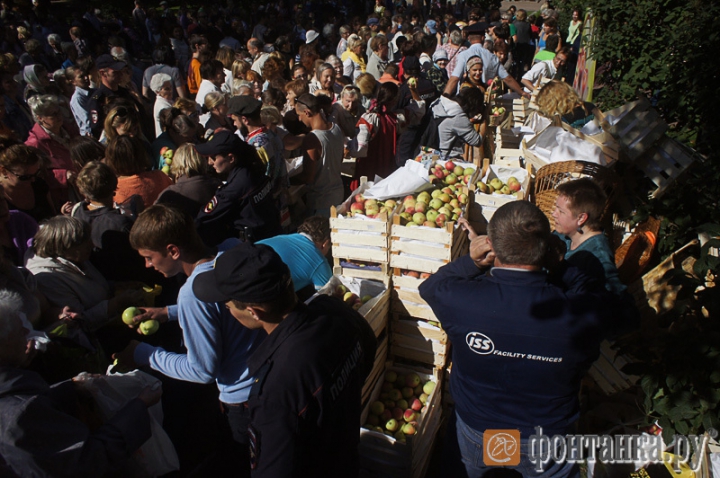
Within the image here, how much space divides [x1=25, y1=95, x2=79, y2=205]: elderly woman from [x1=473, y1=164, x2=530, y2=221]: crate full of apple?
4.12 m

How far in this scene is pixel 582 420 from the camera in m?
3.61

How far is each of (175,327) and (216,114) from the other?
3.51 m

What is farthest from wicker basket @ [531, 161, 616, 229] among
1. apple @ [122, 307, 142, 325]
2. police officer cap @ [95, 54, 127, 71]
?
police officer cap @ [95, 54, 127, 71]

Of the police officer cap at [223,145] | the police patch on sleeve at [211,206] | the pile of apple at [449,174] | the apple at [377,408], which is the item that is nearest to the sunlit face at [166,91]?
the police officer cap at [223,145]

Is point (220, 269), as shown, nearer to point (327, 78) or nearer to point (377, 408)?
point (377, 408)

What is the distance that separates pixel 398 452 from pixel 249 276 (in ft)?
6.10

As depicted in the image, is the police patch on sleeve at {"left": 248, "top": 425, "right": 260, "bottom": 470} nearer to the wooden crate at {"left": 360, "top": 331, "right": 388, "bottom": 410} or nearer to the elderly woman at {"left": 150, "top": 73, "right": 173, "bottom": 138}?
the wooden crate at {"left": 360, "top": 331, "right": 388, "bottom": 410}

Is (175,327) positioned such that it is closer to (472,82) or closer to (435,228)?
(435,228)

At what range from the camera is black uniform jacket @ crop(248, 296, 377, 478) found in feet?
6.35

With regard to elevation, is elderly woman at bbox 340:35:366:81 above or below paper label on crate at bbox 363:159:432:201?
below

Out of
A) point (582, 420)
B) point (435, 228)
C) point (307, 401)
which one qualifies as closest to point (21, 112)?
point (435, 228)

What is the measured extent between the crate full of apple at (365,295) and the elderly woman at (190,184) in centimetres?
149

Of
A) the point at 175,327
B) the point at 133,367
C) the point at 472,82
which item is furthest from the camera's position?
the point at 472,82

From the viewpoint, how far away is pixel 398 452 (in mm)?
3213
